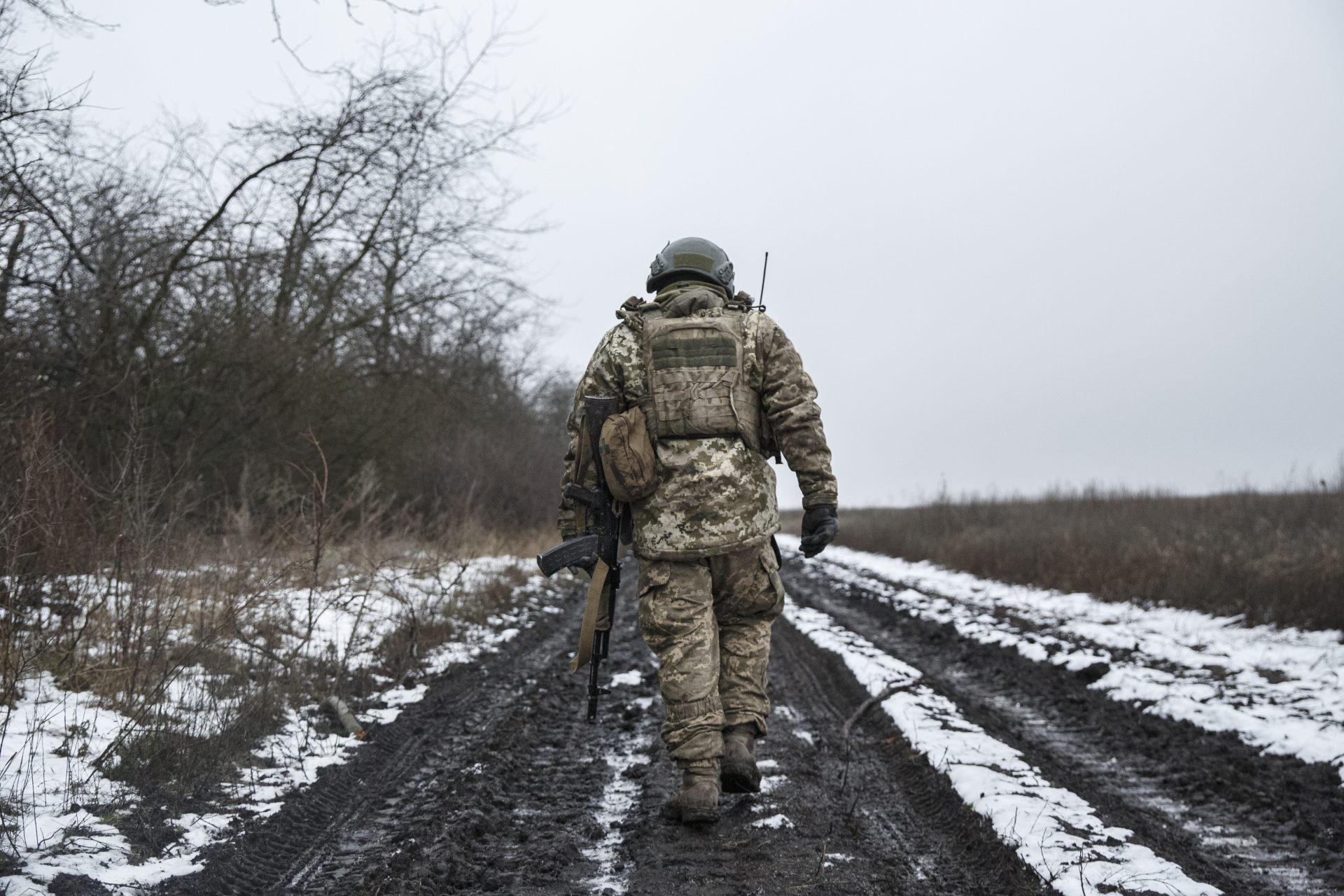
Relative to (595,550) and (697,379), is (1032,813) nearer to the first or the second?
(595,550)

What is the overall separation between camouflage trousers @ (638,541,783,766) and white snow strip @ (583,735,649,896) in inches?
11.6

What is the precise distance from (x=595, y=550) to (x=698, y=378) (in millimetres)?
899

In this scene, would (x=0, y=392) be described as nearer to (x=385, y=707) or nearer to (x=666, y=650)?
(x=385, y=707)

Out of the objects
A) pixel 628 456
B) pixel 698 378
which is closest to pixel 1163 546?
pixel 698 378

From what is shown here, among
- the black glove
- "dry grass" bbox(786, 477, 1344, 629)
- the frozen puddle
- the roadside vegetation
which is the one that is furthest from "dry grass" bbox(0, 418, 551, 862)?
"dry grass" bbox(786, 477, 1344, 629)

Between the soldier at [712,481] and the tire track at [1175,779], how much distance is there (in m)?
1.54

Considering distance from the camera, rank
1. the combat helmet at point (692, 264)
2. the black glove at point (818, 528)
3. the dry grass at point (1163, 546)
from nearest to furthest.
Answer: the black glove at point (818, 528)
the combat helmet at point (692, 264)
the dry grass at point (1163, 546)

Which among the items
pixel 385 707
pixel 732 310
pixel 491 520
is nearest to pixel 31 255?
pixel 385 707

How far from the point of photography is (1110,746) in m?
4.57

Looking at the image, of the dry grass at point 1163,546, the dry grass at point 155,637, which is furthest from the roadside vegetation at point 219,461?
the dry grass at point 1163,546

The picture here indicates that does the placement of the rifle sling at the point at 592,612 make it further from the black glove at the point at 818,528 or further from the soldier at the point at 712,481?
the black glove at the point at 818,528

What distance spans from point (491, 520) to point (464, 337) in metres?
3.55

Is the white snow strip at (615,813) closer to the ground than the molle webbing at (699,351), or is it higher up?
closer to the ground

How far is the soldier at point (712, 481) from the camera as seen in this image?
3641mm
